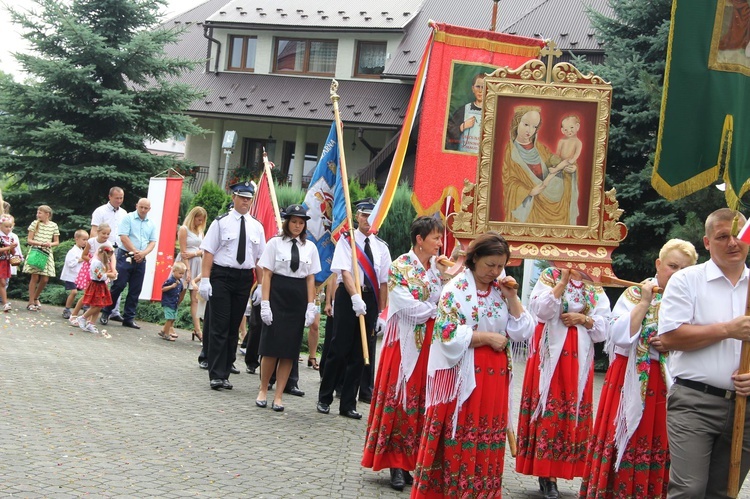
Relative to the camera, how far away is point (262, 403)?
32.3 feet

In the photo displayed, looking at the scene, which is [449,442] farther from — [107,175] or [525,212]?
[107,175]

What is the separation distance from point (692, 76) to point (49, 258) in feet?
43.0

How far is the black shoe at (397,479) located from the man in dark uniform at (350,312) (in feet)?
8.14

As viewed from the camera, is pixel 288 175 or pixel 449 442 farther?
pixel 288 175

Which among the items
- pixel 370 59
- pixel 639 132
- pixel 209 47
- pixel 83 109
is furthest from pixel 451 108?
pixel 209 47

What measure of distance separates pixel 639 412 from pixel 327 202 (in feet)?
17.6

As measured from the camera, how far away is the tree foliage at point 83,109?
21844 mm

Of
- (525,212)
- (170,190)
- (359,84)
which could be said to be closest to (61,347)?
(170,190)

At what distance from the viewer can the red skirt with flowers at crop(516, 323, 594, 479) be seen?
23.9ft

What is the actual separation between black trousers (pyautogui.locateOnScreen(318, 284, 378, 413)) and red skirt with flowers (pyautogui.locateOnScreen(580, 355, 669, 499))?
362 cm

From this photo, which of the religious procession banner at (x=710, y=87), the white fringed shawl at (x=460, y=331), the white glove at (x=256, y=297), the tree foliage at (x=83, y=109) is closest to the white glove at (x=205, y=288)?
the white glove at (x=256, y=297)

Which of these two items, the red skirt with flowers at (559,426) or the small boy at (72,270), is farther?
the small boy at (72,270)

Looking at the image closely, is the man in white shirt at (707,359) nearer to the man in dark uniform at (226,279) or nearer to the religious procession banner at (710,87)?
the religious procession banner at (710,87)

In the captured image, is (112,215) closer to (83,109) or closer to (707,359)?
(83,109)
